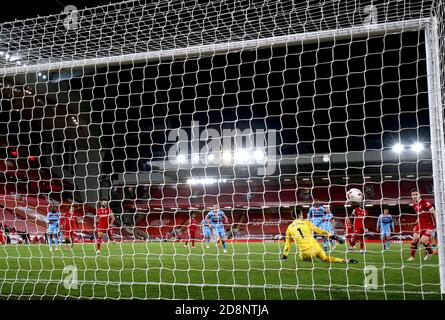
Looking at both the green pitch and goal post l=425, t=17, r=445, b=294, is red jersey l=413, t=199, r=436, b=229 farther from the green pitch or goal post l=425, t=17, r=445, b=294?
goal post l=425, t=17, r=445, b=294

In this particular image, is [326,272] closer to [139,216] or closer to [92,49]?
[92,49]

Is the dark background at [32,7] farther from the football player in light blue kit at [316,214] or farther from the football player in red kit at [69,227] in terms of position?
the football player in light blue kit at [316,214]

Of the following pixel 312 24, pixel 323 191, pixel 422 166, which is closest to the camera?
pixel 312 24

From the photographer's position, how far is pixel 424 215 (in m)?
8.20

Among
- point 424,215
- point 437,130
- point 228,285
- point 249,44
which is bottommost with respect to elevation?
point 228,285

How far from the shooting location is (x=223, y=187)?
26875 mm

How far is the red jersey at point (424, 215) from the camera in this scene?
7938 mm

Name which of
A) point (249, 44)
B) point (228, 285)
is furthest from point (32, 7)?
point (228, 285)

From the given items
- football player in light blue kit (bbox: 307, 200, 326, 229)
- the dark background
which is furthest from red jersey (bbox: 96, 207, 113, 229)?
football player in light blue kit (bbox: 307, 200, 326, 229)

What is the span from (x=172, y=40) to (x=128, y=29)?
2.15 ft

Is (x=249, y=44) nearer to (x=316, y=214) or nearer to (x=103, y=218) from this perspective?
(x=316, y=214)

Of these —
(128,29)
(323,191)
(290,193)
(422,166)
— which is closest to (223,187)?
(290,193)

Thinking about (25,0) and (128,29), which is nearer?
(128,29)
